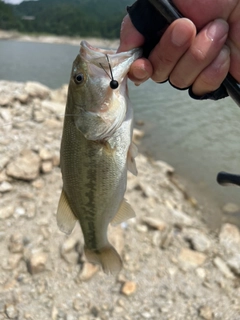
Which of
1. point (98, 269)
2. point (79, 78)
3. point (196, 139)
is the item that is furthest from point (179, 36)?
point (196, 139)

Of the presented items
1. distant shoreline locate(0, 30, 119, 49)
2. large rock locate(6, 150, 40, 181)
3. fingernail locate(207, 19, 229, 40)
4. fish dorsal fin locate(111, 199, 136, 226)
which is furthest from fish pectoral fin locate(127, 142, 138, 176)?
distant shoreline locate(0, 30, 119, 49)

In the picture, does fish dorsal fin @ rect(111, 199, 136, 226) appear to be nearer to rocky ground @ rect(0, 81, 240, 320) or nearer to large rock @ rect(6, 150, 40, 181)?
rocky ground @ rect(0, 81, 240, 320)

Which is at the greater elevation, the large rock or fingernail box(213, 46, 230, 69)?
fingernail box(213, 46, 230, 69)

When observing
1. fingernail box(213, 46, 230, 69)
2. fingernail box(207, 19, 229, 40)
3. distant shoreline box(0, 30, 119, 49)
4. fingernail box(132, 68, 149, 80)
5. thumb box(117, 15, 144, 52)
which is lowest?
distant shoreline box(0, 30, 119, 49)

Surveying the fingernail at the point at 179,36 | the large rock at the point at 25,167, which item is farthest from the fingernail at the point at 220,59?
the large rock at the point at 25,167

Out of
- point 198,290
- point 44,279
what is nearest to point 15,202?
point 44,279

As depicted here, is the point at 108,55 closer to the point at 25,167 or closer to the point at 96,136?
the point at 96,136

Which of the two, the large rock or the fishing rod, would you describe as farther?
the large rock

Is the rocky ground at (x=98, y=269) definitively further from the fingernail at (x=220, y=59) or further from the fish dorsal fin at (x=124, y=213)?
the fingernail at (x=220, y=59)
